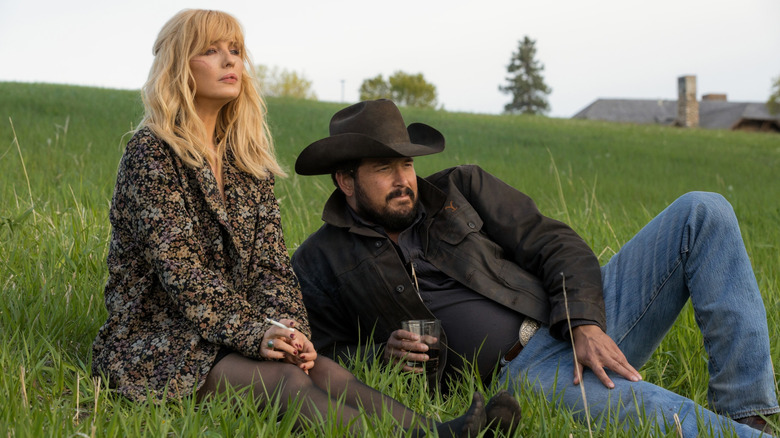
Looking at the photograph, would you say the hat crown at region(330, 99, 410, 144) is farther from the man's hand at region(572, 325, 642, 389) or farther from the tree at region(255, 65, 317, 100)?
the tree at region(255, 65, 317, 100)

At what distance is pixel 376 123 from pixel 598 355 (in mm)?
1475

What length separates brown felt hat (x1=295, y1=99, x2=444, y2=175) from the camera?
3.50m

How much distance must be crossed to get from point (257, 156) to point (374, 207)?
1.94 ft

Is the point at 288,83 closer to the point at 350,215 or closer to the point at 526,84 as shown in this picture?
the point at 526,84

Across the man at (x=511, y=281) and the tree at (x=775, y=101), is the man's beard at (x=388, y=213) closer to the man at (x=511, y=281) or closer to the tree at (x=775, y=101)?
the man at (x=511, y=281)

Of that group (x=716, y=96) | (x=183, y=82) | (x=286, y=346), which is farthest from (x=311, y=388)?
(x=716, y=96)

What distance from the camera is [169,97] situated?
125 inches

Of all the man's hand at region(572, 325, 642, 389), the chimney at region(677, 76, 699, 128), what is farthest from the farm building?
the man's hand at region(572, 325, 642, 389)

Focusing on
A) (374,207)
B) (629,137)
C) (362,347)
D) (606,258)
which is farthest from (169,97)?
(629,137)

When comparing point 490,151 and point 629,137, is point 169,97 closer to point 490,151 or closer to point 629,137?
point 490,151

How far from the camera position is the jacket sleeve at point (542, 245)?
323 cm

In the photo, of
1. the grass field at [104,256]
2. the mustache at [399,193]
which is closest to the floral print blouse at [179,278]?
the grass field at [104,256]

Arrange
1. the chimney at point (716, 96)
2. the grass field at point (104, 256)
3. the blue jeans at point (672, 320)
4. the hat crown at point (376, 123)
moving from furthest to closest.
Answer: the chimney at point (716, 96) → the hat crown at point (376, 123) → the blue jeans at point (672, 320) → the grass field at point (104, 256)

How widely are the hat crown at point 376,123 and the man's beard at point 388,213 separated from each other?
0.26 meters
